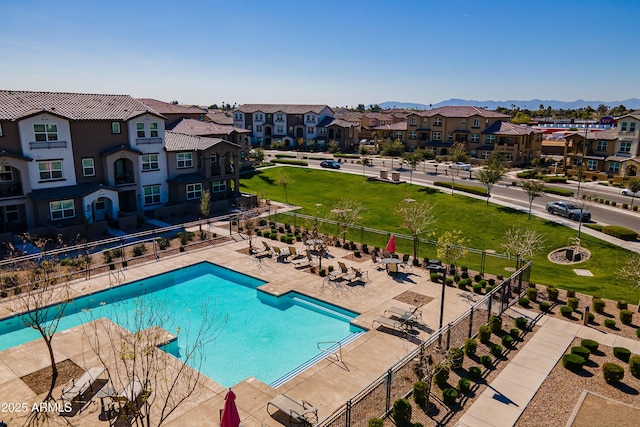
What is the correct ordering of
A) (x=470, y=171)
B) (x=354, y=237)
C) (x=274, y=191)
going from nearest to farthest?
(x=354, y=237), (x=274, y=191), (x=470, y=171)

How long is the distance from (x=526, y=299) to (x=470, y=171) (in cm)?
4380

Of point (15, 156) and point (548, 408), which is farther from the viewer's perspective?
point (15, 156)

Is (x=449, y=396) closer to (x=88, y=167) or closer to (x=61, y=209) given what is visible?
(x=61, y=209)

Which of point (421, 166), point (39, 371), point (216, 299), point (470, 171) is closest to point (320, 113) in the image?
point (421, 166)

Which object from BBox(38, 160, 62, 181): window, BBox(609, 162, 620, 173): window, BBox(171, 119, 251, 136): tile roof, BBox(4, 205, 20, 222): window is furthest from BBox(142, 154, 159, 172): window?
BBox(609, 162, 620, 173): window

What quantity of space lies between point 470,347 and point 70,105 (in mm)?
37179

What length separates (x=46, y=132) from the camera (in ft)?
118

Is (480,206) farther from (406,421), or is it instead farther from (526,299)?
(406,421)

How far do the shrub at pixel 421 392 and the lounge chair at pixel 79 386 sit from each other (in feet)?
35.9

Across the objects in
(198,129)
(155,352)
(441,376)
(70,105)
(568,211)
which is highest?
(70,105)

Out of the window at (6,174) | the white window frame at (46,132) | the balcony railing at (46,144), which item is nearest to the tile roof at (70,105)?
the white window frame at (46,132)

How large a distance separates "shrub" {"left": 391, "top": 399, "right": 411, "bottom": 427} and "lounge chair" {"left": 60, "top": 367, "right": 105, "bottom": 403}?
33.6 ft

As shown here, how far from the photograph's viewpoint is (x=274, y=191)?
5684 centimetres

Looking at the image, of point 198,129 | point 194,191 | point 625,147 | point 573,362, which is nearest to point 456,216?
point 194,191
